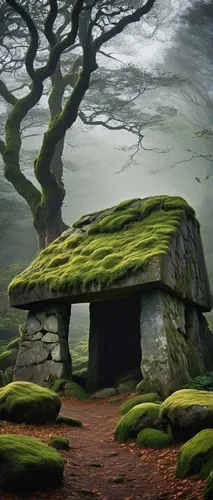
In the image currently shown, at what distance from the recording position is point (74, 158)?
50250 mm

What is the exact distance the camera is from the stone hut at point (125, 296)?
775 centimetres

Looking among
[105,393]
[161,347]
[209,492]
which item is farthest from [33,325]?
[209,492]

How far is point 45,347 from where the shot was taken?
902 cm

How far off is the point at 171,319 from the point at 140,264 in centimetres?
128

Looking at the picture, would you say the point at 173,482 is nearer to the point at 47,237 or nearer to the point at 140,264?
the point at 140,264

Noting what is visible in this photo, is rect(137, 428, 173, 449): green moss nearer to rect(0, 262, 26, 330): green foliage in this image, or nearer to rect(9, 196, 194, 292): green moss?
rect(9, 196, 194, 292): green moss

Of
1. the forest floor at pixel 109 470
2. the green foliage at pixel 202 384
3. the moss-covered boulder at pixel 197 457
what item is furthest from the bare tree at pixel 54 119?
the moss-covered boulder at pixel 197 457

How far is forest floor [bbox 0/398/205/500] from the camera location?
3.57 m

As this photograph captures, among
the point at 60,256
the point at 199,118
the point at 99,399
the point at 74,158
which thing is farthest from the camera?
the point at 74,158

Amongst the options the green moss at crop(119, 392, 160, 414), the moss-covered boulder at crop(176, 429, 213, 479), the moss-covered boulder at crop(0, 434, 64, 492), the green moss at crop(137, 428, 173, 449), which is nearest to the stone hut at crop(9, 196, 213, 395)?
the green moss at crop(119, 392, 160, 414)

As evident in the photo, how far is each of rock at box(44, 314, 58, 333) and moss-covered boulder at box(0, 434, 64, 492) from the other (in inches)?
205

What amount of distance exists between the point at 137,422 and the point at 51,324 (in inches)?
156

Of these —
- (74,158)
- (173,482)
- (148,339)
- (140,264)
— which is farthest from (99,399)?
(74,158)

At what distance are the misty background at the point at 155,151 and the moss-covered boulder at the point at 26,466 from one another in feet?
30.1
